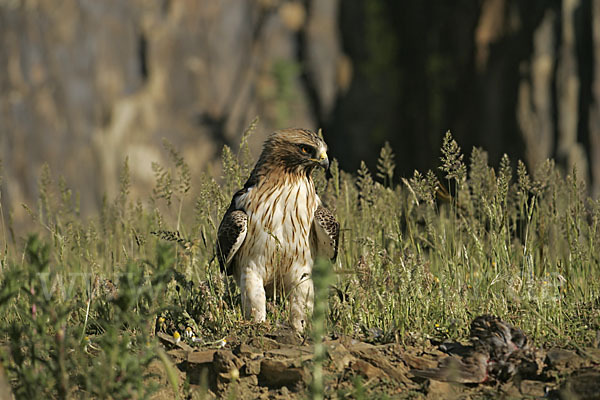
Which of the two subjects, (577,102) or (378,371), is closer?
(378,371)

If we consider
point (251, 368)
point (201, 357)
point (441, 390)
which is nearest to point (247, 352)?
point (251, 368)

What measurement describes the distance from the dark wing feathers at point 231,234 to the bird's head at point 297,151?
1.32ft

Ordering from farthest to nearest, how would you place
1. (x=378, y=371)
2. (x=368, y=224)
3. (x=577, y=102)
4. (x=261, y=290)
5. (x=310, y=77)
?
(x=310, y=77) → (x=577, y=102) → (x=368, y=224) → (x=261, y=290) → (x=378, y=371)

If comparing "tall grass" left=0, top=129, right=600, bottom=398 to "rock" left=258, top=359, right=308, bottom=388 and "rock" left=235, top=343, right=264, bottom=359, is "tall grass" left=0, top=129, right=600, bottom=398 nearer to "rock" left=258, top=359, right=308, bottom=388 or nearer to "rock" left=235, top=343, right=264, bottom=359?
"rock" left=235, top=343, right=264, bottom=359

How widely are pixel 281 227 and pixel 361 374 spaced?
1.30 meters

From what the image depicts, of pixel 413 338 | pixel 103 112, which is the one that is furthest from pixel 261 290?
pixel 103 112

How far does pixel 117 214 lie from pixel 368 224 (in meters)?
1.79

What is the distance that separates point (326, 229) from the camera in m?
4.03

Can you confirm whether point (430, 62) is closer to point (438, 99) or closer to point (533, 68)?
point (438, 99)

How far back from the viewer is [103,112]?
1055 cm

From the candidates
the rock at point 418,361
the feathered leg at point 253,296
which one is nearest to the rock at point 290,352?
the rock at point 418,361

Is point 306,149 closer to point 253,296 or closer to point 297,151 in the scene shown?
point 297,151

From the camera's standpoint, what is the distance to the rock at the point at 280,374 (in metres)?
2.84

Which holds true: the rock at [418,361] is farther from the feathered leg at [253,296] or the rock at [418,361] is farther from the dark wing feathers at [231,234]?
the dark wing feathers at [231,234]
